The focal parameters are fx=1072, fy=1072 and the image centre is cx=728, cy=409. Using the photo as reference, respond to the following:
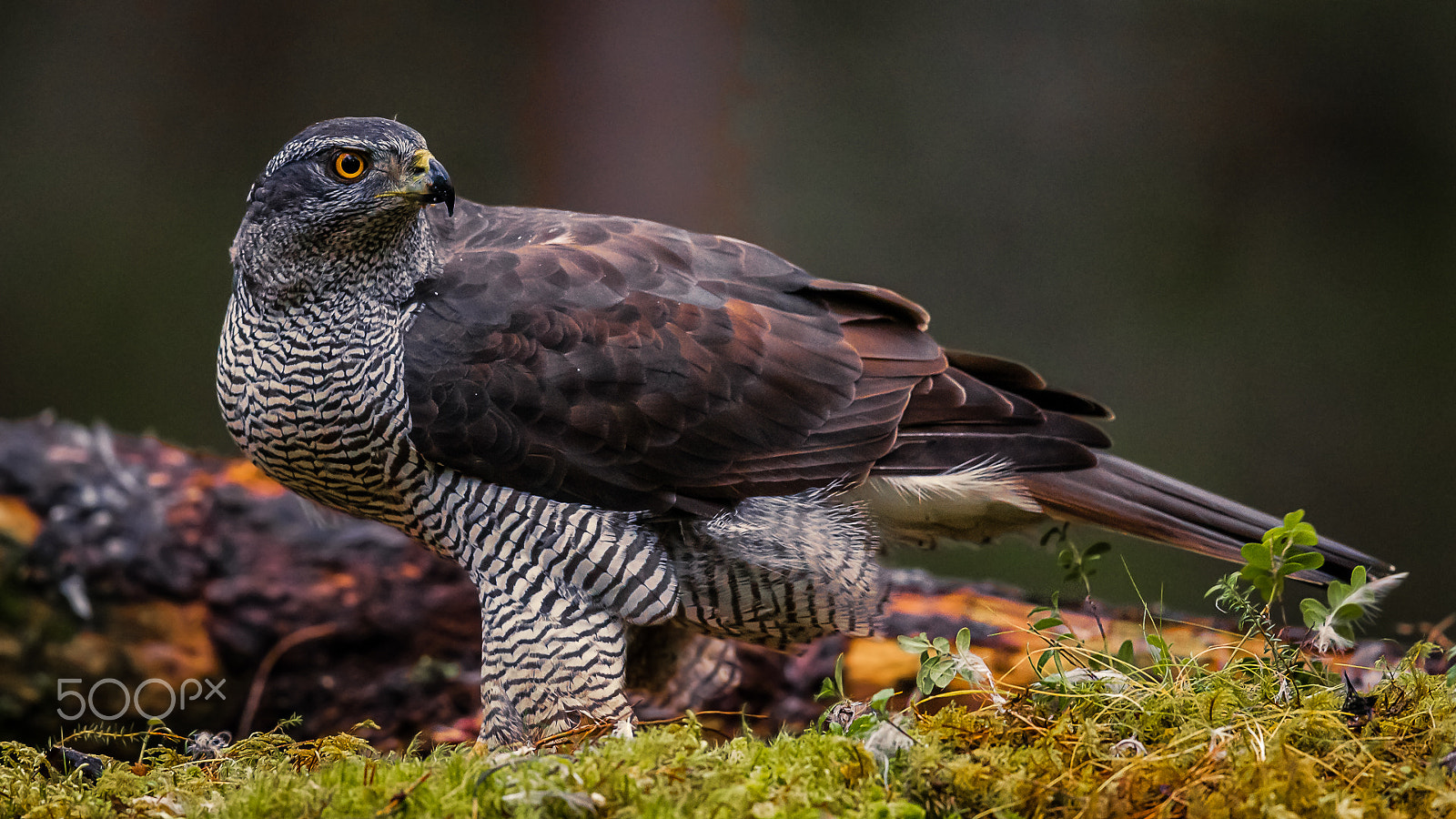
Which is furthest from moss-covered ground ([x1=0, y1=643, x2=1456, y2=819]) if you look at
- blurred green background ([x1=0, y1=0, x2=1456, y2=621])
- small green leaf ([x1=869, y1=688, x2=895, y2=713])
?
blurred green background ([x1=0, y1=0, x2=1456, y2=621])

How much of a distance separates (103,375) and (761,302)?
7576 mm

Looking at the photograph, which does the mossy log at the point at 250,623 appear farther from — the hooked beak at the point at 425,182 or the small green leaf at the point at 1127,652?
the hooked beak at the point at 425,182

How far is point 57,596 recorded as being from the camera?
3838 mm

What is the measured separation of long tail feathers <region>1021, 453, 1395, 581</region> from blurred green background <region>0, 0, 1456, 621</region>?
12.3 feet

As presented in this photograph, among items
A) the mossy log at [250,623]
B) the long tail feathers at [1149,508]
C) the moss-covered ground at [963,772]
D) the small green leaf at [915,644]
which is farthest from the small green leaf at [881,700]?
the mossy log at [250,623]

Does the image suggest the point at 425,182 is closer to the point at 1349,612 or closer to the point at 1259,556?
the point at 1259,556

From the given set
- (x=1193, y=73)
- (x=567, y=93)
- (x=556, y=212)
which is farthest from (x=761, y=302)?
(x=1193, y=73)

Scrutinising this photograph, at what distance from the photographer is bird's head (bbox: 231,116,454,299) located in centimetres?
284

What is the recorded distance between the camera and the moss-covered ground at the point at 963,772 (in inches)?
65.1

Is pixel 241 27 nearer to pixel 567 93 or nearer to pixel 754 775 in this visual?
pixel 567 93

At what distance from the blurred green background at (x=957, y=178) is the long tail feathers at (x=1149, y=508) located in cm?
375

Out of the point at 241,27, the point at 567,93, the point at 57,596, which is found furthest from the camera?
the point at 241,27

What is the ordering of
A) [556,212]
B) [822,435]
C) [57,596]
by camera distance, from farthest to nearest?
1. [57,596]
2. [556,212]
3. [822,435]

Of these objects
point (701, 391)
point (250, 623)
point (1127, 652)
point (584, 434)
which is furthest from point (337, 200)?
point (1127, 652)
